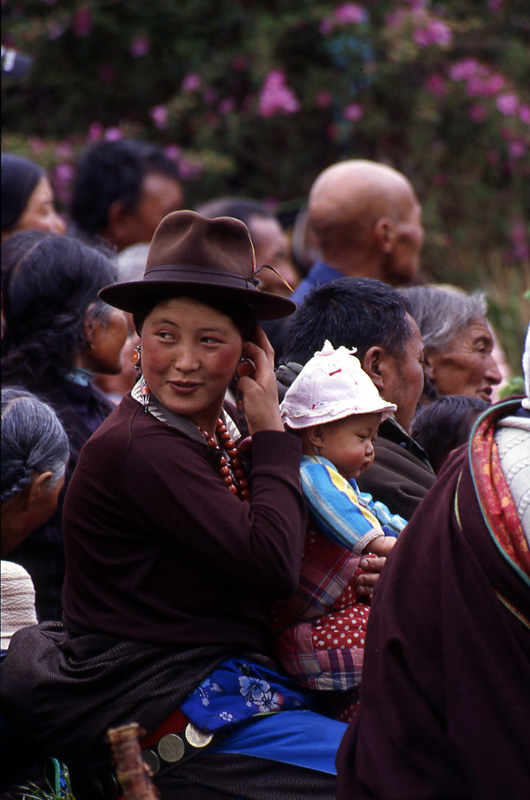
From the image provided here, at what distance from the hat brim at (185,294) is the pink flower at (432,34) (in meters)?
7.44

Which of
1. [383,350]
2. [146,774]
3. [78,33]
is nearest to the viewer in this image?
[146,774]

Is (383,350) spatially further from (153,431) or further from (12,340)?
(12,340)

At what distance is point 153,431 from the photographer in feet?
9.39

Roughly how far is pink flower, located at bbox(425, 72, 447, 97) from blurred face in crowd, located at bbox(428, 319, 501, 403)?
596 centimetres

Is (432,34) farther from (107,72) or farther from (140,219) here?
(140,219)

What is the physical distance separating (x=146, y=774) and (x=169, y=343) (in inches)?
43.0

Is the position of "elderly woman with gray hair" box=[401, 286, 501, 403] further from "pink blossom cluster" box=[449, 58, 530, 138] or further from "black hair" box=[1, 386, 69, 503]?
"pink blossom cluster" box=[449, 58, 530, 138]

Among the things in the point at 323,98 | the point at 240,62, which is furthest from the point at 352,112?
the point at 240,62

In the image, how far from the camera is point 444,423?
13.7 feet

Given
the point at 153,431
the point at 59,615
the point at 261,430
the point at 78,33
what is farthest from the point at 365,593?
the point at 78,33

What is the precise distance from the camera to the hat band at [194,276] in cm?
293

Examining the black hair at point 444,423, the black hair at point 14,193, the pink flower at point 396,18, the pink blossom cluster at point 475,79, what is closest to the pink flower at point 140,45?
the pink flower at point 396,18

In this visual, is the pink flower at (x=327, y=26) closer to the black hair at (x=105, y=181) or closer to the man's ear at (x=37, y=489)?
the black hair at (x=105, y=181)

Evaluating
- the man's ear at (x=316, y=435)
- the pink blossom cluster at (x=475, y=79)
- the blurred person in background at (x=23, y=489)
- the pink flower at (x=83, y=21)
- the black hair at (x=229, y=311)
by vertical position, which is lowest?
the blurred person in background at (x=23, y=489)
